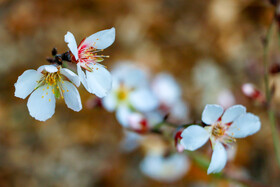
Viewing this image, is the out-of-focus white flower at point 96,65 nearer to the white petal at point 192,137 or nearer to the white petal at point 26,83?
the white petal at point 26,83

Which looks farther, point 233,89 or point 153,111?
point 233,89

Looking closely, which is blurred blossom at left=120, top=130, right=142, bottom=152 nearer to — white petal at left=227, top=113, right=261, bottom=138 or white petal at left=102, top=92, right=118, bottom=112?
white petal at left=102, top=92, right=118, bottom=112

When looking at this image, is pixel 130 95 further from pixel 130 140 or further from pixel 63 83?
pixel 63 83

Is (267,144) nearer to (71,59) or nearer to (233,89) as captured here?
(233,89)

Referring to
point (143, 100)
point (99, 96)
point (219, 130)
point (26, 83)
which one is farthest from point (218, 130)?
point (143, 100)

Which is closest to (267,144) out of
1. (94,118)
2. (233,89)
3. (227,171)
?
(233,89)

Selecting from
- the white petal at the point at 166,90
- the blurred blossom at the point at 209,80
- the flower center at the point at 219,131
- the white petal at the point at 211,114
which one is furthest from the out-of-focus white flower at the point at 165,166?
the white petal at the point at 211,114
